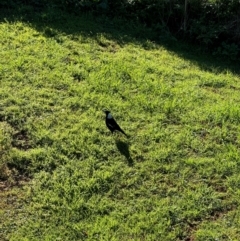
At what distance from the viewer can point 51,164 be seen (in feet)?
18.5

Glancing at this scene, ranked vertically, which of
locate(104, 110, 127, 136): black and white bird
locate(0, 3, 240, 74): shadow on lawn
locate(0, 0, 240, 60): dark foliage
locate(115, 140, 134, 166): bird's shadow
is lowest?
locate(115, 140, 134, 166): bird's shadow

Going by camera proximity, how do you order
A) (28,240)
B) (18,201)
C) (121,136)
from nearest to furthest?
(28,240) < (18,201) < (121,136)

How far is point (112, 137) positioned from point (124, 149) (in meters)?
0.25

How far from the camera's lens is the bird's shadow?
19.3 ft

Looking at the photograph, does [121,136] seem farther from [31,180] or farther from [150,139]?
[31,180]

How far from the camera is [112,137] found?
6.18m

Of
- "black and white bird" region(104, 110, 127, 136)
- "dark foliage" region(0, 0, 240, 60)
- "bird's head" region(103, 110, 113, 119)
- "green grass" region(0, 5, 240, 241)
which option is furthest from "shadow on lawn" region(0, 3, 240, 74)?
"black and white bird" region(104, 110, 127, 136)

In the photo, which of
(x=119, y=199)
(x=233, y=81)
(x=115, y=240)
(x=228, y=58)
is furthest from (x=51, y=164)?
(x=228, y=58)

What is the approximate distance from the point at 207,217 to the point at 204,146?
4.06 feet

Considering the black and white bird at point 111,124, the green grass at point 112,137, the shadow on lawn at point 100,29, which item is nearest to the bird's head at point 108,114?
the black and white bird at point 111,124

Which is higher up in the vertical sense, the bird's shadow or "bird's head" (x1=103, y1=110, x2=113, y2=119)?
→ "bird's head" (x1=103, y1=110, x2=113, y2=119)

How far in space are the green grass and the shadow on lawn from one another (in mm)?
41

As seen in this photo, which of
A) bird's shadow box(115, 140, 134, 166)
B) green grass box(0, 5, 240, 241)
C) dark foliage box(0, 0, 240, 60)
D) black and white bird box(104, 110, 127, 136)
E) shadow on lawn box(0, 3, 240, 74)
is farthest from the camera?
dark foliage box(0, 0, 240, 60)

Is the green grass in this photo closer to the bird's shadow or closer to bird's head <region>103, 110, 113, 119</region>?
the bird's shadow
